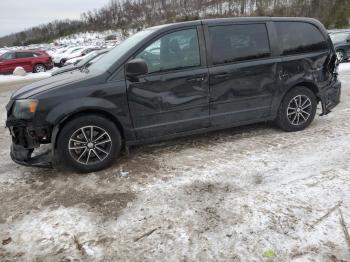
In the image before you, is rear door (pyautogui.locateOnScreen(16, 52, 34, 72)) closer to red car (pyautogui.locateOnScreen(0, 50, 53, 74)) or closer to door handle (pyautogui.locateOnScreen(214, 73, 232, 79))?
red car (pyautogui.locateOnScreen(0, 50, 53, 74))

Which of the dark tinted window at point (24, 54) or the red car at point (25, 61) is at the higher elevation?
the dark tinted window at point (24, 54)

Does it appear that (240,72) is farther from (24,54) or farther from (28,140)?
(24,54)

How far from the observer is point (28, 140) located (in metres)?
4.27

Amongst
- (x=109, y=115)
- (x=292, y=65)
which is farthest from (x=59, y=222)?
(x=292, y=65)

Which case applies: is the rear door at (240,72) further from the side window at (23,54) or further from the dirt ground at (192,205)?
the side window at (23,54)

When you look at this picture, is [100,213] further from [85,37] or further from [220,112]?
[85,37]

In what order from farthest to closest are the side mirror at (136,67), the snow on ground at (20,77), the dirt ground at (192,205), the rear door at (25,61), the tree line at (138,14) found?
the tree line at (138,14) < the rear door at (25,61) < the snow on ground at (20,77) < the side mirror at (136,67) < the dirt ground at (192,205)

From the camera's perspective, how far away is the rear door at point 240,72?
4805 mm

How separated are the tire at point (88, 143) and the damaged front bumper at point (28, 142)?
0.19 m

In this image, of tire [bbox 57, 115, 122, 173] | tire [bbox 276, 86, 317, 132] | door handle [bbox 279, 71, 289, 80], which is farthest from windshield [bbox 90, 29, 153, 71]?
tire [bbox 276, 86, 317, 132]

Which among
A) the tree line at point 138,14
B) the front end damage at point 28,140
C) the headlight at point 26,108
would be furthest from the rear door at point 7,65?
the tree line at point 138,14

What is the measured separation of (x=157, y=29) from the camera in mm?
4617

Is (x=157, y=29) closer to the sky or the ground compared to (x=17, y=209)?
closer to the sky

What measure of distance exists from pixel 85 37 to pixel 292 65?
103626 mm
